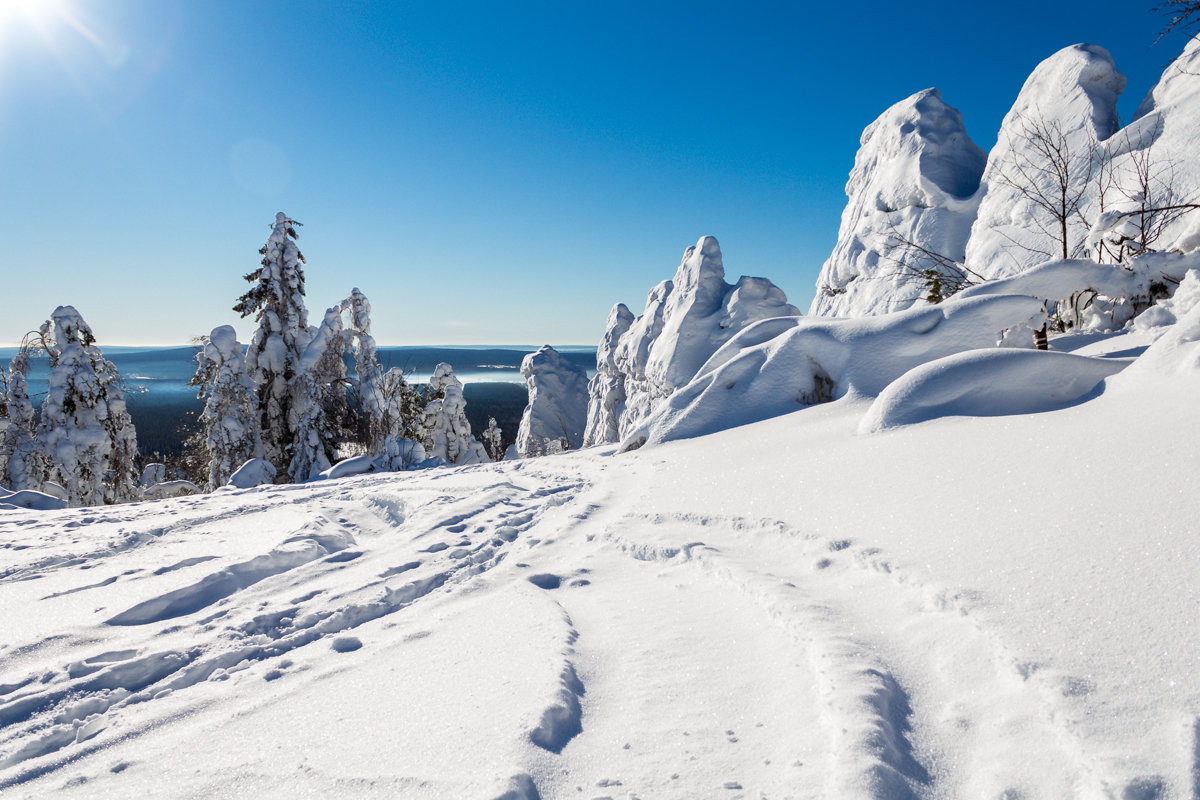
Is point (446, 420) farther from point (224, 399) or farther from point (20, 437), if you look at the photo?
point (20, 437)

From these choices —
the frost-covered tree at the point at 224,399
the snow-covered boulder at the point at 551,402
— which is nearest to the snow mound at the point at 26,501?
the frost-covered tree at the point at 224,399

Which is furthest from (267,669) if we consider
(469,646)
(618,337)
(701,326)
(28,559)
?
(618,337)

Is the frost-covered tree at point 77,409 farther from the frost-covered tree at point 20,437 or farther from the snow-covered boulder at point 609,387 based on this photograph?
the snow-covered boulder at point 609,387

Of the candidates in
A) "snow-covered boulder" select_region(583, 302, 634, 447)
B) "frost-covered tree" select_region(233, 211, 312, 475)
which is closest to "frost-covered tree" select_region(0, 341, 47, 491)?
"frost-covered tree" select_region(233, 211, 312, 475)

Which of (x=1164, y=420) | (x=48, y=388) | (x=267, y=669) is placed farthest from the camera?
(x=48, y=388)

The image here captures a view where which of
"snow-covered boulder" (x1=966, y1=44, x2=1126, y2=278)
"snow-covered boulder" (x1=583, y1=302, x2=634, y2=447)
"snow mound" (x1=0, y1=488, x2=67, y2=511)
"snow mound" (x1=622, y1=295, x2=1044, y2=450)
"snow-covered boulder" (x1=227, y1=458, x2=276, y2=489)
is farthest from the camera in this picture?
"snow-covered boulder" (x1=583, y1=302, x2=634, y2=447)

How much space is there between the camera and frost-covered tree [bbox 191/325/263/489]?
14617mm

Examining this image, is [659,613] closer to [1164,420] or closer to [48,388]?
[1164,420]

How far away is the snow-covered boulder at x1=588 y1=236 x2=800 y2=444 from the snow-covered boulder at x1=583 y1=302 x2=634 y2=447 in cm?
423

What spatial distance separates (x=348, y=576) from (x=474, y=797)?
227 centimetres

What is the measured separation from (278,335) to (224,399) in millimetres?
2235

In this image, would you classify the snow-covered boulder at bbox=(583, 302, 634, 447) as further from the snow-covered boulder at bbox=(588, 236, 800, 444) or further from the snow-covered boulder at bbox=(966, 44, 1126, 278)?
the snow-covered boulder at bbox=(966, 44, 1126, 278)

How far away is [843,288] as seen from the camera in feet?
58.4

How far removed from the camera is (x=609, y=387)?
89.6 feet
